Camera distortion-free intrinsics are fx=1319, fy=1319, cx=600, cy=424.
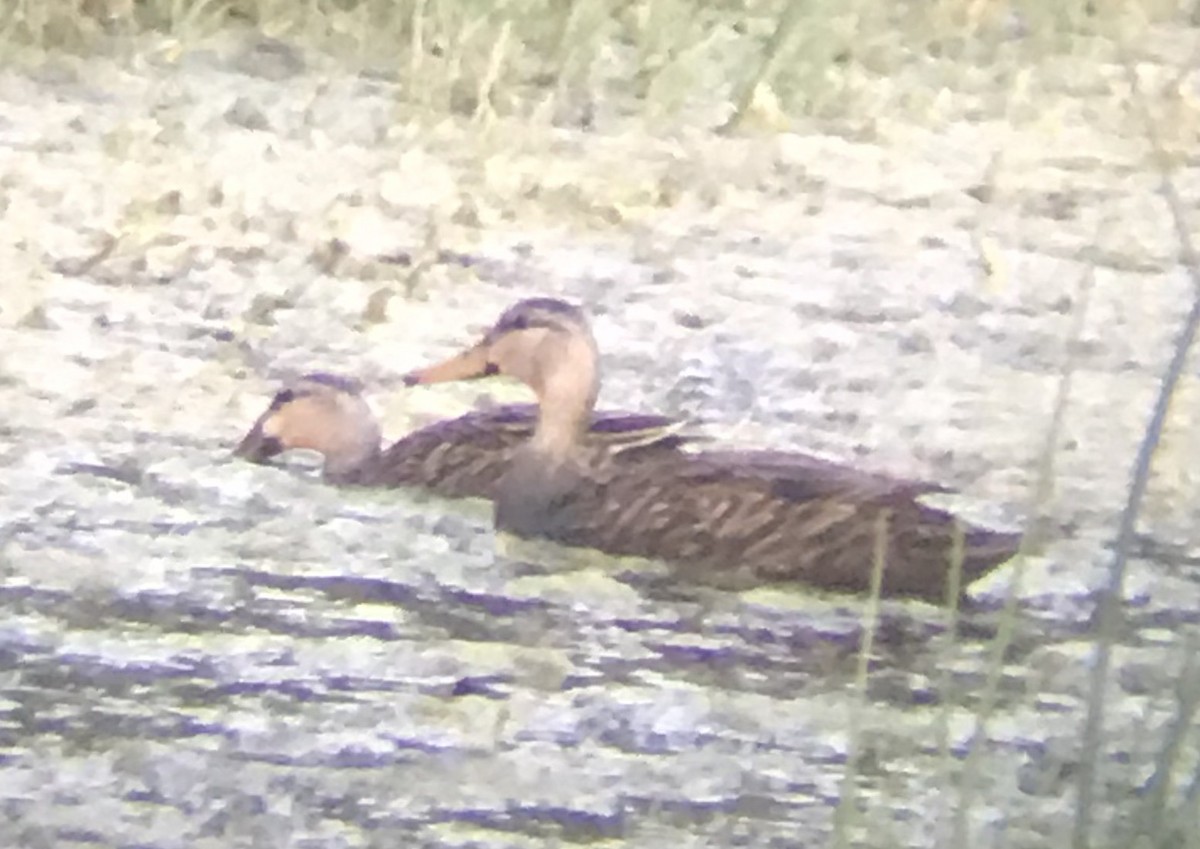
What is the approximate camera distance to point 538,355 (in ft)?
2.55

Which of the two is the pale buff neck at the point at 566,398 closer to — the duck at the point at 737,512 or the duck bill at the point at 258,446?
the duck at the point at 737,512

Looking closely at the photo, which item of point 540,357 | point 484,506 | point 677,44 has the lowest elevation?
point 484,506

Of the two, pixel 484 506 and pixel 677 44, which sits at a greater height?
pixel 677 44

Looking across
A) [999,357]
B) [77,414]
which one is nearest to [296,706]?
[77,414]

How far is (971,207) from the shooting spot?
0.78 m

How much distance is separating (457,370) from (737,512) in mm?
192

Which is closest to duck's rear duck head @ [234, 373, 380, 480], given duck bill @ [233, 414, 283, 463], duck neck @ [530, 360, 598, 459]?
duck bill @ [233, 414, 283, 463]

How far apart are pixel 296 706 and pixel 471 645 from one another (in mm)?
120

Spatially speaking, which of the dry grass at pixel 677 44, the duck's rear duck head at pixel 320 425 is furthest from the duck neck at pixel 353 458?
the dry grass at pixel 677 44

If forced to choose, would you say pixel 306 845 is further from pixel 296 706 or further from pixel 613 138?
pixel 613 138

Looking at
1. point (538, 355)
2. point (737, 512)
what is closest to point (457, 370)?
point (538, 355)

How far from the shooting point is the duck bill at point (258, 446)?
79 centimetres

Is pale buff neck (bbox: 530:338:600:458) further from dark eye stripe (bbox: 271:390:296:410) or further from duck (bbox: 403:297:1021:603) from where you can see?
dark eye stripe (bbox: 271:390:296:410)

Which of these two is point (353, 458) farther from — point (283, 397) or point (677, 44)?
point (677, 44)
